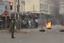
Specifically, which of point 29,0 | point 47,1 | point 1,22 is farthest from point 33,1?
point 1,22

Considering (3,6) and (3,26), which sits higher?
(3,6)

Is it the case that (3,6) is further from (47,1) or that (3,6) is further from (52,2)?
(52,2)

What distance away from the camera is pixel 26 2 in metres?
85.6

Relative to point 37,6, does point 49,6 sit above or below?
below

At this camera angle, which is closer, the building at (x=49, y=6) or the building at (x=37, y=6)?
the building at (x=37, y=6)

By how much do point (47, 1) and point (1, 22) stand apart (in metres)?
46.3

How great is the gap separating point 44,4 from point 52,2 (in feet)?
43.8

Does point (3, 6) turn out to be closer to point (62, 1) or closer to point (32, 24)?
point (32, 24)

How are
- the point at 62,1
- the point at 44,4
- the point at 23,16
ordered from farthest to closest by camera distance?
the point at 62,1 < the point at 44,4 < the point at 23,16

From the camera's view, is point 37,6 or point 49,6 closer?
point 37,6

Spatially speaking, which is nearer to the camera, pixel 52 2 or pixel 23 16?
pixel 23 16

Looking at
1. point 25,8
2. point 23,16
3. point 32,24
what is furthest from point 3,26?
point 25,8

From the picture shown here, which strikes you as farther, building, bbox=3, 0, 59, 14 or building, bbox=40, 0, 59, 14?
building, bbox=40, 0, 59, 14

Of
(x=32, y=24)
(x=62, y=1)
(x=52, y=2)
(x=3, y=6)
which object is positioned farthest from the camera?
(x=62, y=1)
